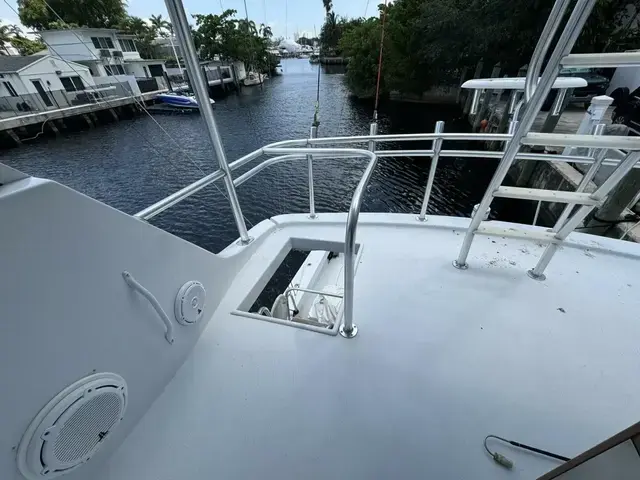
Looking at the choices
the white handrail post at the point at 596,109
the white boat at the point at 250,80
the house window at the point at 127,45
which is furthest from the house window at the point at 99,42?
the white boat at the point at 250,80

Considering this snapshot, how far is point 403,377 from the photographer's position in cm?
127

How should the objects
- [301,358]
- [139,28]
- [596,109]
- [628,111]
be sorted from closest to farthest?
[301,358] → [596,109] → [628,111] → [139,28]

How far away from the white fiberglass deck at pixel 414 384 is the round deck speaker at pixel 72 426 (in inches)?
8.8

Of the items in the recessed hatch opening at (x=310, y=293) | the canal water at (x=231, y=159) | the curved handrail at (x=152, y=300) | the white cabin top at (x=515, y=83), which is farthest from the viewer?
the canal water at (x=231, y=159)

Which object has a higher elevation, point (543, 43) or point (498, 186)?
point (543, 43)

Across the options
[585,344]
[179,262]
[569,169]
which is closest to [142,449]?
[179,262]

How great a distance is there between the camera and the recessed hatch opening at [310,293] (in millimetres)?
1714

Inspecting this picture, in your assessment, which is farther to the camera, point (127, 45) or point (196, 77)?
point (127, 45)

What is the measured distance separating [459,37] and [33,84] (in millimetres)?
24403

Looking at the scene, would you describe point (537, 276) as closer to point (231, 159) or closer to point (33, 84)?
point (231, 159)

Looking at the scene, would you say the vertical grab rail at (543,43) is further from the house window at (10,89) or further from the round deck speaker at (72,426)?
the house window at (10,89)

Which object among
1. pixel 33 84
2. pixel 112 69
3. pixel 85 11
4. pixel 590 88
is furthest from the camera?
pixel 33 84

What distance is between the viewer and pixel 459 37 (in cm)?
1470

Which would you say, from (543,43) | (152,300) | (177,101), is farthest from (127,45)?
(543,43)
